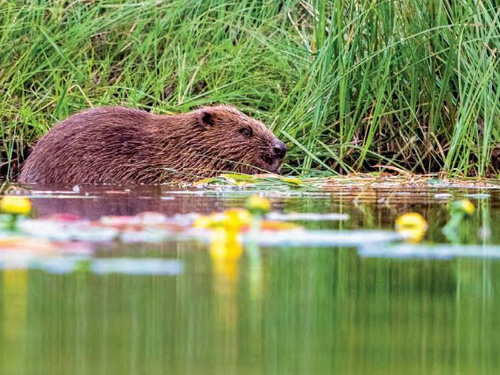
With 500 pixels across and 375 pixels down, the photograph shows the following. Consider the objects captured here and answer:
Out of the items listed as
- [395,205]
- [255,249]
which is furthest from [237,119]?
[255,249]

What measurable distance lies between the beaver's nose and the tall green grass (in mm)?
100

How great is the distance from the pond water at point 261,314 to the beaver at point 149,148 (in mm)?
4099

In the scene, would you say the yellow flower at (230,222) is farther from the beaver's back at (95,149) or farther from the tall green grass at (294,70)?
the beaver's back at (95,149)

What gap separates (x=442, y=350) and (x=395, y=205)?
122 inches

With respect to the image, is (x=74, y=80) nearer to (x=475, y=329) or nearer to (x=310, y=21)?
(x=310, y=21)

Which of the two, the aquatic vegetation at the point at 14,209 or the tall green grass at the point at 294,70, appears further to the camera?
the tall green grass at the point at 294,70

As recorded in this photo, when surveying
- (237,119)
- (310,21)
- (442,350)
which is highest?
(310,21)

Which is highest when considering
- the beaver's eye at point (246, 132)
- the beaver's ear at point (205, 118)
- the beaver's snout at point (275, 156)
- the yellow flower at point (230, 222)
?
the beaver's ear at point (205, 118)

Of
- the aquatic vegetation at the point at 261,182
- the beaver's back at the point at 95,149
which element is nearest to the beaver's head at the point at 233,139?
the beaver's back at the point at 95,149

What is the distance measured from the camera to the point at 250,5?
30.0 feet

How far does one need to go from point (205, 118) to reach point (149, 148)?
43 cm

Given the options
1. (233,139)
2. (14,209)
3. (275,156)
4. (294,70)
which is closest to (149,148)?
(233,139)

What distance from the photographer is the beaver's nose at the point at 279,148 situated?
777cm

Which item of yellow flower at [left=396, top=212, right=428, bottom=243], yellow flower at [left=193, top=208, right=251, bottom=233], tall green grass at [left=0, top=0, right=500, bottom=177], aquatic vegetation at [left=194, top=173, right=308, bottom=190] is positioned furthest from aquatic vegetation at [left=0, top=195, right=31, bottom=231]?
tall green grass at [left=0, top=0, right=500, bottom=177]
